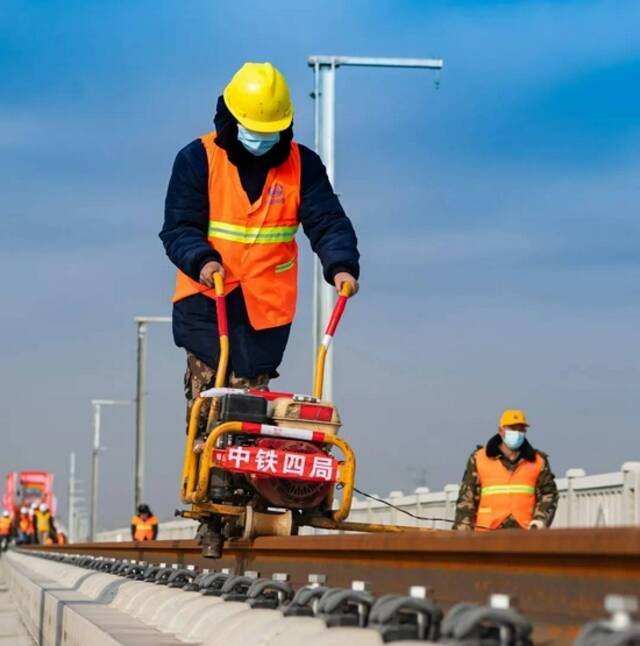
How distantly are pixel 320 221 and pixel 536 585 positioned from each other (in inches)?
208

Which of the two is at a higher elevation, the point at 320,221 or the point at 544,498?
the point at 320,221

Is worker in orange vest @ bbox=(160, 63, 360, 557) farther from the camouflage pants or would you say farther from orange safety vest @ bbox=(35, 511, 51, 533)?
orange safety vest @ bbox=(35, 511, 51, 533)

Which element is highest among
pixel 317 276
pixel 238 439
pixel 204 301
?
pixel 317 276

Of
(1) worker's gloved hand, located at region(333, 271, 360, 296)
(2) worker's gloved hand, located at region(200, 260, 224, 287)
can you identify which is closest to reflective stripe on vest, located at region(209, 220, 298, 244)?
(1) worker's gloved hand, located at region(333, 271, 360, 296)

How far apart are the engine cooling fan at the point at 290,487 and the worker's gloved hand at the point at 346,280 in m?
1.08

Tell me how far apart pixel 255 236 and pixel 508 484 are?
3748 mm

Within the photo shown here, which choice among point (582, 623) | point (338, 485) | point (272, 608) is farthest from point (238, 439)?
point (582, 623)

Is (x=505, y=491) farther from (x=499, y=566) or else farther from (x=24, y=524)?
(x=24, y=524)

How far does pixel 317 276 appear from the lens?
27.0 metres

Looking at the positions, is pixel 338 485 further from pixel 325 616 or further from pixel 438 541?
pixel 325 616

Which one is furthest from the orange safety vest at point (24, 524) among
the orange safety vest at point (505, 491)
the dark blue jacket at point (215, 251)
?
the dark blue jacket at point (215, 251)

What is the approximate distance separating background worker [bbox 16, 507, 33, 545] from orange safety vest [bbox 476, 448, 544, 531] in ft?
218

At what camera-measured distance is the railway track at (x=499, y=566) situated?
179 inches

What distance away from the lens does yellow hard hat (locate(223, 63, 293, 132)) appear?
957 cm
